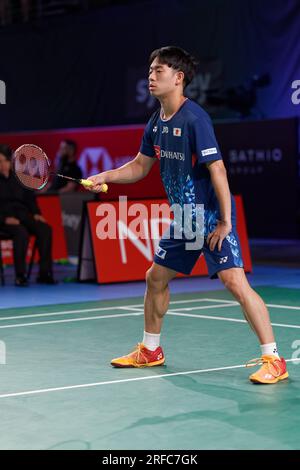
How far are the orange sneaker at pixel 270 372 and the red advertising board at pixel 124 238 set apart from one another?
5720mm

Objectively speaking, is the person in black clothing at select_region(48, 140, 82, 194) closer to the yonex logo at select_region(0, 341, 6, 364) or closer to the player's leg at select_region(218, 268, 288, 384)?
the yonex logo at select_region(0, 341, 6, 364)

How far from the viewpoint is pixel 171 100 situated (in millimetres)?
6227

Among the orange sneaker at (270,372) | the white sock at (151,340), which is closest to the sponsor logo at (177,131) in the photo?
the white sock at (151,340)

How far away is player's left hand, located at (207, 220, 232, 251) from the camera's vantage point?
5.98m

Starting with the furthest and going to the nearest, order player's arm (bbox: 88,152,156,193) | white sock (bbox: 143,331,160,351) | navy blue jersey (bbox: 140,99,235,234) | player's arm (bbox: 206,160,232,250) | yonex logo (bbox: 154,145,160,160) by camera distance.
A: white sock (bbox: 143,331,160,351) < player's arm (bbox: 88,152,156,193) < yonex logo (bbox: 154,145,160,160) < navy blue jersey (bbox: 140,99,235,234) < player's arm (bbox: 206,160,232,250)

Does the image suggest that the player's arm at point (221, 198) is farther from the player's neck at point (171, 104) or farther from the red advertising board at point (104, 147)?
the red advertising board at point (104, 147)

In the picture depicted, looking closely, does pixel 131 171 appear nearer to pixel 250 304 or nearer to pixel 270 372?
pixel 250 304

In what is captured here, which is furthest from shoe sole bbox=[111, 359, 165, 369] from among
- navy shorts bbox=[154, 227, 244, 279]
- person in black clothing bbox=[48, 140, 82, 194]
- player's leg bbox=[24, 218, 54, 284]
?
person in black clothing bbox=[48, 140, 82, 194]

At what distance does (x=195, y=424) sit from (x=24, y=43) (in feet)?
60.1

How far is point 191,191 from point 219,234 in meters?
0.33

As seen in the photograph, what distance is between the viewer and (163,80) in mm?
6219
